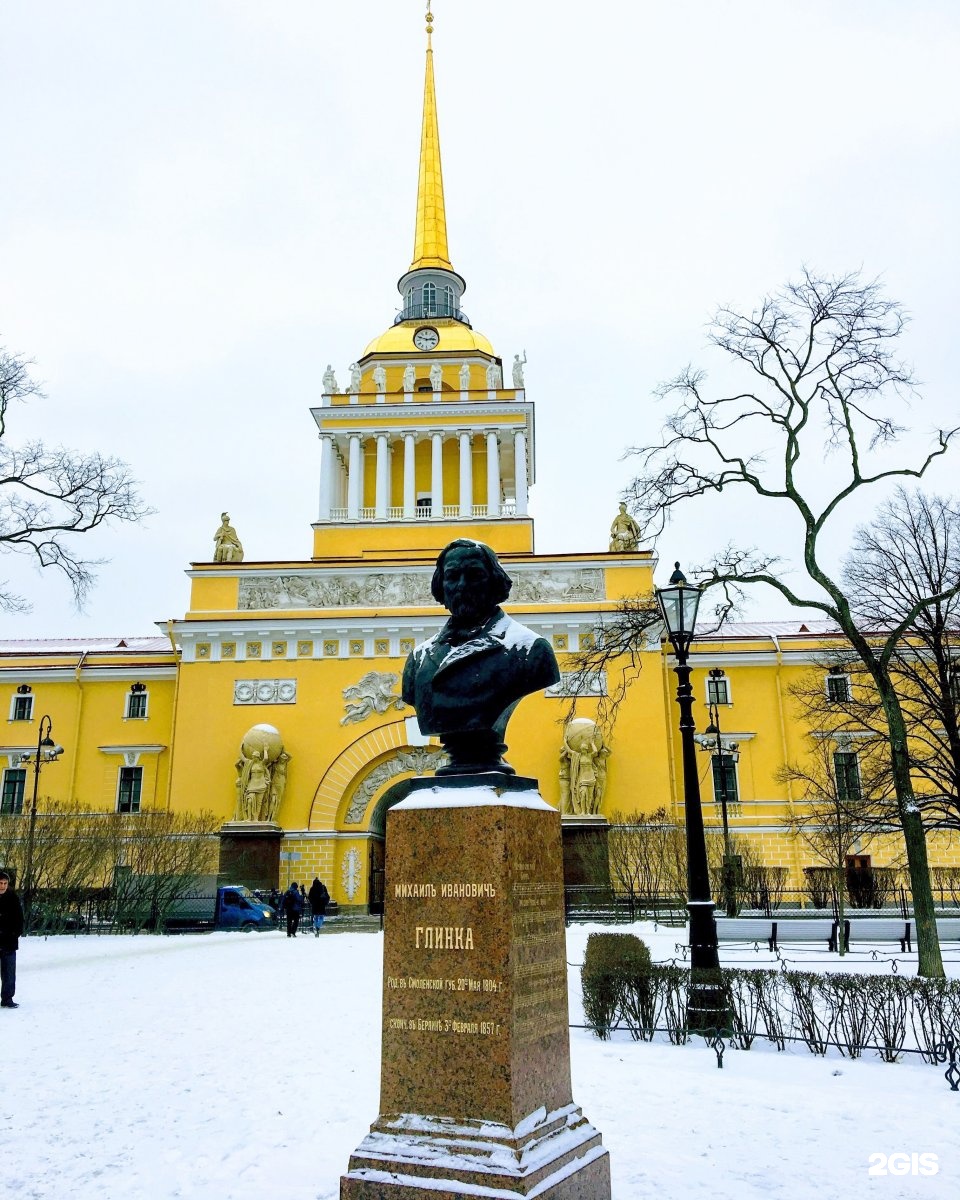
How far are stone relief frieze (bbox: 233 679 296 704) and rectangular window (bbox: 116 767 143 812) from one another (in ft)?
17.0

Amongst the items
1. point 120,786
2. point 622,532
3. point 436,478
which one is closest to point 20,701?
point 120,786

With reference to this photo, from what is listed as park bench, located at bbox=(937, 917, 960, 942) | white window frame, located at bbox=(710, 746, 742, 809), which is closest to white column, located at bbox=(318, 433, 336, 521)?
white window frame, located at bbox=(710, 746, 742, 809)

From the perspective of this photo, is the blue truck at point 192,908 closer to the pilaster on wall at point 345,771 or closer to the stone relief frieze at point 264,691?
the pilaster on wall at point 345,771

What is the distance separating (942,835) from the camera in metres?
29.8

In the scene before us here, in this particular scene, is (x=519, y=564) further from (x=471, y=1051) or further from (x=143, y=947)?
(x=471, y=1051)

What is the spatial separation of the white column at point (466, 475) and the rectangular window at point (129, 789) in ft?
47.1

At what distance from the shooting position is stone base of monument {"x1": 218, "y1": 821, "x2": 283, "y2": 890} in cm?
2730

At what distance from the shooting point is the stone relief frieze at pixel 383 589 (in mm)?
30781

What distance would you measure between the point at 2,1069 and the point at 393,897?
476 centimetres

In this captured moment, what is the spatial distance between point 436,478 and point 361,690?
30.8 feet

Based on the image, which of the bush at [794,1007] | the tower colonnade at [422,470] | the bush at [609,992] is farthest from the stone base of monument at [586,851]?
the bush at [609,992]

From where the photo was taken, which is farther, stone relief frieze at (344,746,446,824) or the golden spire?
the golden spire

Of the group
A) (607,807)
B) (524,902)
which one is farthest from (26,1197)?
(607,807)

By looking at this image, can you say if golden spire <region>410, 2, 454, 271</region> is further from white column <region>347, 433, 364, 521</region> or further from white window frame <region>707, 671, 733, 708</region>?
white window frame <region>707, 671, 733, 708</region>
